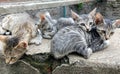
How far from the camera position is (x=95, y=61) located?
99.9 inches

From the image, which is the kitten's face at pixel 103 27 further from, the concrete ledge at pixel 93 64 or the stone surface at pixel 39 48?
the stone surface at pixel 39 48

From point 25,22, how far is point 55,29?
348mm

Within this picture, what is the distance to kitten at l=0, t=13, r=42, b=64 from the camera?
8.64ft

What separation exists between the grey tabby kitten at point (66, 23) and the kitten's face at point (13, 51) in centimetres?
59

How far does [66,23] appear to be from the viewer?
125 inches

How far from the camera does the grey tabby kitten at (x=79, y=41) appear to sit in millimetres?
2630

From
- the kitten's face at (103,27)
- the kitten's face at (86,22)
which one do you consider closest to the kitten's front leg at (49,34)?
the kitten's face at (86,22)

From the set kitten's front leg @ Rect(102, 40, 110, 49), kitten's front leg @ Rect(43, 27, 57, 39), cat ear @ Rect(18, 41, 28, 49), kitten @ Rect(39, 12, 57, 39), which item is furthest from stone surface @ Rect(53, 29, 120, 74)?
kitten @ Rect(39, 12, 57, 39)

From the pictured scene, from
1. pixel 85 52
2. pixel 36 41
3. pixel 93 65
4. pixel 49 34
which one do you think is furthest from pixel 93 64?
pixel 49 34

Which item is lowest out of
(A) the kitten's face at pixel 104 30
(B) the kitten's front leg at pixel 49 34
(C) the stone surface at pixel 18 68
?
(C) the stone surface at pixel 18 68

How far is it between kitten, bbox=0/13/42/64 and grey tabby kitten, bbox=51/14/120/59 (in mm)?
301

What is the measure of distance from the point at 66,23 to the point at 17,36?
2.14 ft

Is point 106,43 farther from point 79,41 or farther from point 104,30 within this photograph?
point 79,41

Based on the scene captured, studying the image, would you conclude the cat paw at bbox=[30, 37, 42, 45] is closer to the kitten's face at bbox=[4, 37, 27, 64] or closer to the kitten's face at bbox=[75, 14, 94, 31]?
the kitten's face at bbox=[4, 37, 27, 64]
